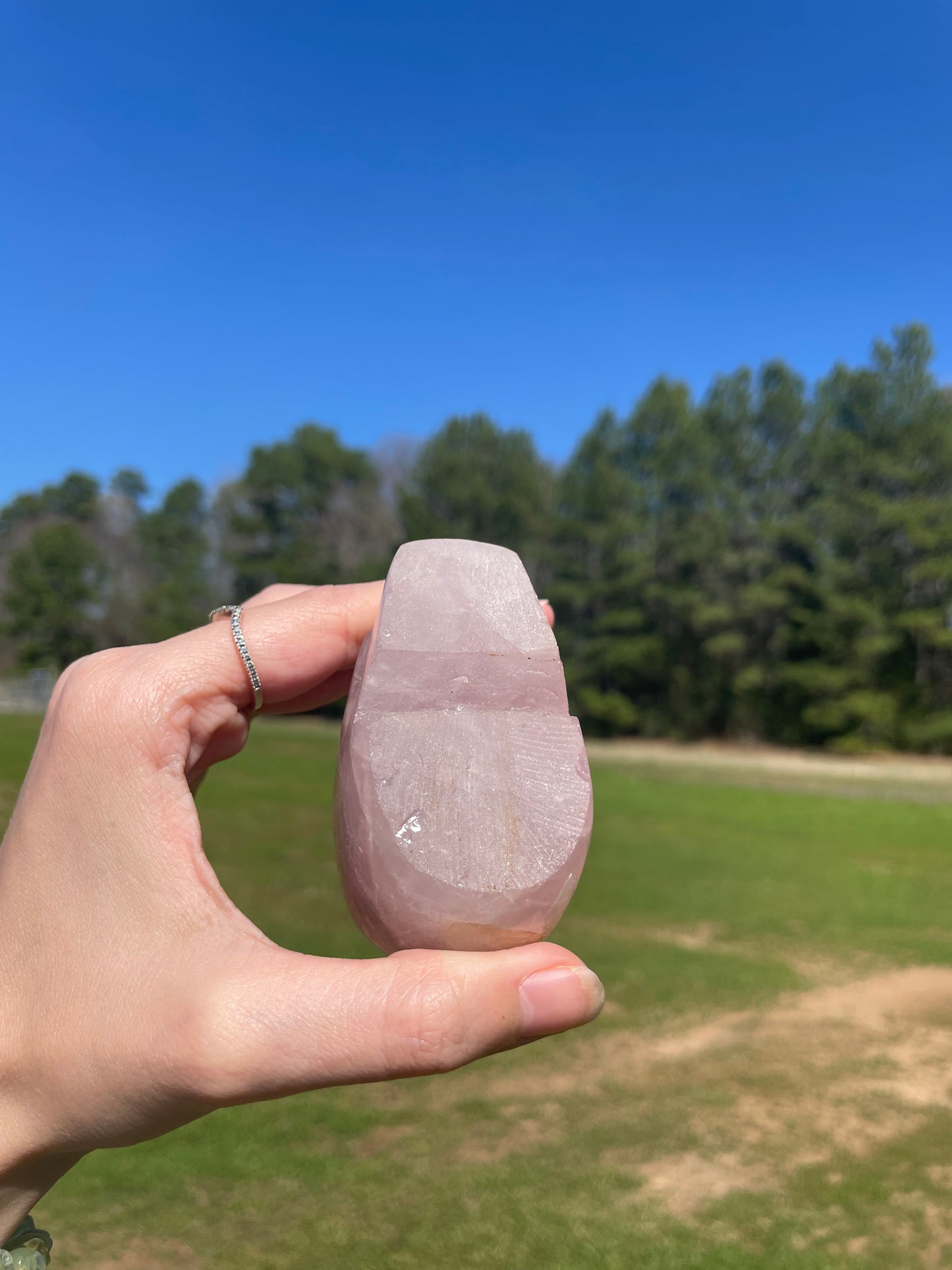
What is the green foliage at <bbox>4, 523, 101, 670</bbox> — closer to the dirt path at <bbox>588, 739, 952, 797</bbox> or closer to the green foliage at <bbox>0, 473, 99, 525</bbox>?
the green foliage at <bbox>0, 473, 99, 525</bbox>

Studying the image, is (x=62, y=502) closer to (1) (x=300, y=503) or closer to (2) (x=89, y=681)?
(1) (x=300, y=503)

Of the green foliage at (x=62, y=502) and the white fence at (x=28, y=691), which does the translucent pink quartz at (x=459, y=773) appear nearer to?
the white fence at (x=28, y=691)

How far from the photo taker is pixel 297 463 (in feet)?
111

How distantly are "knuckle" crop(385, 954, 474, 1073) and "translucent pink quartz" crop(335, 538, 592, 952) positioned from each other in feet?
0.79

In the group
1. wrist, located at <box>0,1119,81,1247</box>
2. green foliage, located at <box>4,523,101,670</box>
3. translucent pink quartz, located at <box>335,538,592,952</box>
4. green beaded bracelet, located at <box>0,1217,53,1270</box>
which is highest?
green foliage, located at <box>4,523,101,670</box>

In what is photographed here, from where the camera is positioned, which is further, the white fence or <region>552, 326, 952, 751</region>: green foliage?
the white fence

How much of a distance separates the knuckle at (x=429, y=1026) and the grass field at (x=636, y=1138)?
293cm

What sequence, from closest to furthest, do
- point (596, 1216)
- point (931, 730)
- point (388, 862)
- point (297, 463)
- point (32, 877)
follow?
point (32, 877) → point (388, 862) → point (596, 1216) → point (931, 730) → point (297, 463)

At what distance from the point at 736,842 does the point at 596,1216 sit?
25.3 ft

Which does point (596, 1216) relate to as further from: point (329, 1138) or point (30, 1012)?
point (30, 1012)

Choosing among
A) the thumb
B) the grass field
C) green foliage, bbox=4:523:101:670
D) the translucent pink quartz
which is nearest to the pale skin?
the thumb

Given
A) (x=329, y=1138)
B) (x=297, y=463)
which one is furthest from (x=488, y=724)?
(x=297, y=463)

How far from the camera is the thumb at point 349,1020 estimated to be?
139 centimetres

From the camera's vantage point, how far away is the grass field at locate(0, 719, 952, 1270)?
12.6 feet
